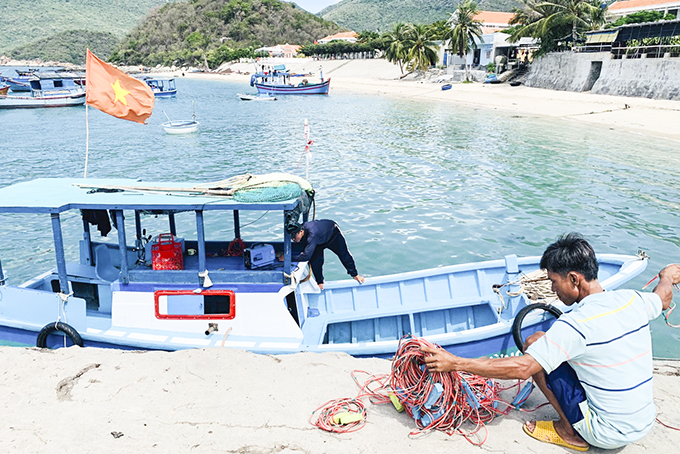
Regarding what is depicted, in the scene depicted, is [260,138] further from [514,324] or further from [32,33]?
[32,33]

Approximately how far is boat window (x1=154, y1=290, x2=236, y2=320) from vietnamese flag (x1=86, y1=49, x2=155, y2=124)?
11.5 feet

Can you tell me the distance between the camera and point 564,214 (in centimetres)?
1512

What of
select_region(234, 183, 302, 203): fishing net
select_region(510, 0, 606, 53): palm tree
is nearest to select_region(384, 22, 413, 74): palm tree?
select_region(510, 0, 606, 53): palm tree

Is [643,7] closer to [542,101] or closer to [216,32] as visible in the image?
[542,101]

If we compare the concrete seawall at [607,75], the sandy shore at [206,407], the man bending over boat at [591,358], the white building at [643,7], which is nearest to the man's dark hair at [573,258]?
the man bending over boat at [591,358]

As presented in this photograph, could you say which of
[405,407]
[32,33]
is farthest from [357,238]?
[32,33]

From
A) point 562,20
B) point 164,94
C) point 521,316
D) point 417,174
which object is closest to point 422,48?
point 562,20

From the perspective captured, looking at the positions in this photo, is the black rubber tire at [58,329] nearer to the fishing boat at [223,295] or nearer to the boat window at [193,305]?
the fishing boat at [223,295]

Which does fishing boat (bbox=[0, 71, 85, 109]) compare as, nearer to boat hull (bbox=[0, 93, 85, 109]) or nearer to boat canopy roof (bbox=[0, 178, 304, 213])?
boat hull (bbox=[0, 93, 85, 109])

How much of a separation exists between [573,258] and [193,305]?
4.91 m

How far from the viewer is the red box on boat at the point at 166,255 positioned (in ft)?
22.5

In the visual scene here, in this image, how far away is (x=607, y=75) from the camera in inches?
1485

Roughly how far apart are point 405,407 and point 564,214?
12328 mm

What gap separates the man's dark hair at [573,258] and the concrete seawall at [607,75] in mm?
35518
